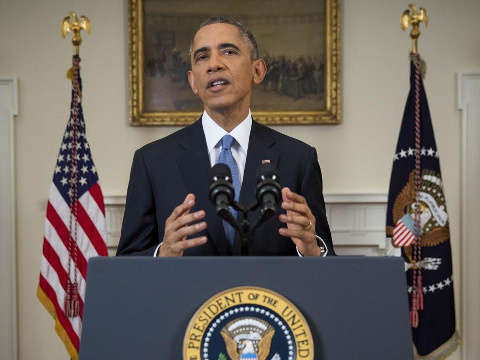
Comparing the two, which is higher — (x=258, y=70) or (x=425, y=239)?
(x=258, y=70)

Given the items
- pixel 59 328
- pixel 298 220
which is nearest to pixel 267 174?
pixel 298 220

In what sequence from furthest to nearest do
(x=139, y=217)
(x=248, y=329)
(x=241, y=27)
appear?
(x=241, y=27)
(x=139, y=217)
(x=248, y=329)

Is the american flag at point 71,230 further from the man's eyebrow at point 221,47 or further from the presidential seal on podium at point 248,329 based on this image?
the presidential seal on podium at point 248,329

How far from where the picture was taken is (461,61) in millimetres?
4074

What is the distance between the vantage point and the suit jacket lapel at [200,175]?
1.81 metres

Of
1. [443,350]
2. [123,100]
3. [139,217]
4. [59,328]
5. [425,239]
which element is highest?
[123,100]

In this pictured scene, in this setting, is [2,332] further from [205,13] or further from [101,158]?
[205,13]

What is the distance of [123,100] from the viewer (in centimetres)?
416

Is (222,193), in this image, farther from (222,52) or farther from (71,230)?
(71,230)

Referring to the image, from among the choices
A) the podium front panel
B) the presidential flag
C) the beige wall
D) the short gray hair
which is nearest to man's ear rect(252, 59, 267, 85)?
the short gray hair

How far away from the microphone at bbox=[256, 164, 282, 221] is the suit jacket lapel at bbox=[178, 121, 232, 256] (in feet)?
1.70

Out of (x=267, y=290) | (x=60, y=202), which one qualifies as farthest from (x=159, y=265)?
(x=60, y=202)

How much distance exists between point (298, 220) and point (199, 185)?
54 centimetres

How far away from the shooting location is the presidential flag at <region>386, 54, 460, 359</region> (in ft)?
11.8
